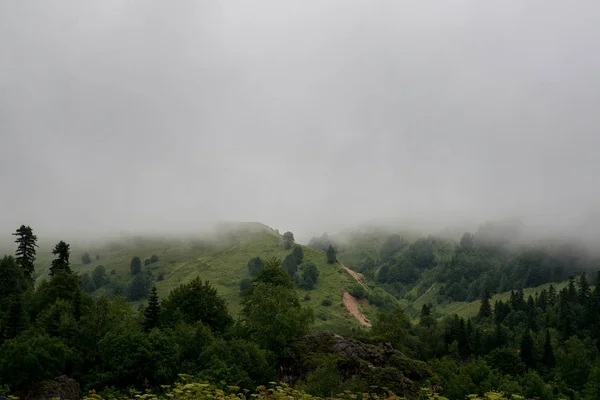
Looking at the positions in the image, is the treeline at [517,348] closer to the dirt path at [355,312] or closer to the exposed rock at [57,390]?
the dirt path at [355,312]

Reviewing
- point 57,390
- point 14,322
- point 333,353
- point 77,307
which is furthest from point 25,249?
point 333,353

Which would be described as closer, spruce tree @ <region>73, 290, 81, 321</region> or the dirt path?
spruce tree @ <region>73, 290, 81, 321</region>

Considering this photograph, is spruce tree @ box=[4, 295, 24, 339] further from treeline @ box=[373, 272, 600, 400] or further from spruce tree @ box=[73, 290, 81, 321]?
treeline @ box=[373, 272, 600, 400]

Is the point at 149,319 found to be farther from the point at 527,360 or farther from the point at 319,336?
the point at 527,360

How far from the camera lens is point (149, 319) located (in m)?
79.8

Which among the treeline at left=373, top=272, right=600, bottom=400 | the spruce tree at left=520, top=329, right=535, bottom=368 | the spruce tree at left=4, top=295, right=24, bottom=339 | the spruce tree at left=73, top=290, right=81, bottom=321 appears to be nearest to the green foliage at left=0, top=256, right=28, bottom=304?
the spruce tree at left=73, top=290, right=81, bottom=321

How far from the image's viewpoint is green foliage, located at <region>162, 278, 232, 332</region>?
86.5 metres

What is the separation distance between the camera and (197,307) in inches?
3455

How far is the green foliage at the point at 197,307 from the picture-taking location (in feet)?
284

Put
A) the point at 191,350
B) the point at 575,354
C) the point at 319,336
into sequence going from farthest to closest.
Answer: the point at 575,354 < the point at 319,336 < the point at 191,350

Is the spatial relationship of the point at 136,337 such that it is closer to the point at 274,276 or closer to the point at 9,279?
the point at 274,276

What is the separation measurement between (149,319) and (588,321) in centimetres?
13722

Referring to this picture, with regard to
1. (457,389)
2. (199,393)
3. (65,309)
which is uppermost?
(199,393)

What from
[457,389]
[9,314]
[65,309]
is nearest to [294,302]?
[457,389]
